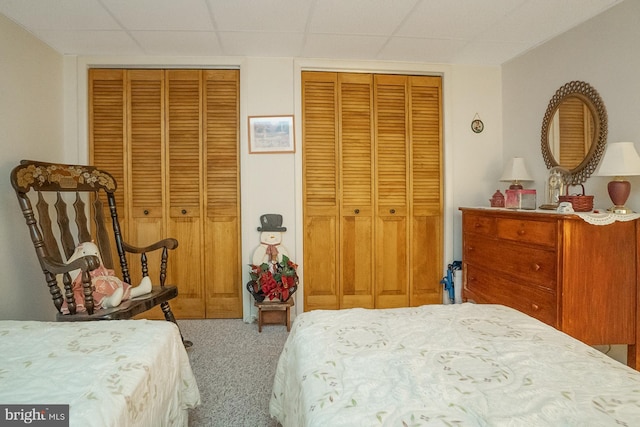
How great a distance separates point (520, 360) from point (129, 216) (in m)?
3.18

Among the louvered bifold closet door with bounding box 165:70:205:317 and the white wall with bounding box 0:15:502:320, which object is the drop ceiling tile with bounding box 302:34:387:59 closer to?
the white wall with bounding box 0:15:502:320

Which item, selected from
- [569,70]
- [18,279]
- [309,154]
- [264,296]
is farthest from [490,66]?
[18,279]

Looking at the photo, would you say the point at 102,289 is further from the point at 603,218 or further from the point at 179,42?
the point at 603,218

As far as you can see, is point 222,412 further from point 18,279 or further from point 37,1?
point 37,1

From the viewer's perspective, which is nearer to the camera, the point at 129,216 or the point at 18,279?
the point at 18,279

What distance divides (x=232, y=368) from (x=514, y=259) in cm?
204

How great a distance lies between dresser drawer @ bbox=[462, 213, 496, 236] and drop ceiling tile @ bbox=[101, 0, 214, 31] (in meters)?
2.55

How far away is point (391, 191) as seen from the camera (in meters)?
3.29

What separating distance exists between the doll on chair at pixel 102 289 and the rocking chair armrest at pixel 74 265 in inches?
7.3

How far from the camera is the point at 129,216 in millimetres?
3107

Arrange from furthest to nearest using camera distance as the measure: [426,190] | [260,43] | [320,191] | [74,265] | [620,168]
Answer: [426,190] < [320,191] < [260,43] < [620,168] < [74,265]

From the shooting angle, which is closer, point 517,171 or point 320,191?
point 517,171

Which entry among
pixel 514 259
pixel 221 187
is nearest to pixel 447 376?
pixel 514 259

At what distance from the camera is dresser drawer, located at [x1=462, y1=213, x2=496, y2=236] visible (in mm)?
2586
